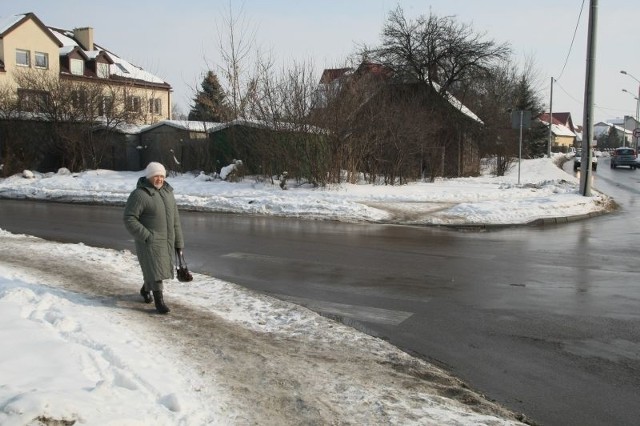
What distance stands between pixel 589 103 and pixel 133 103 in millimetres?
22065

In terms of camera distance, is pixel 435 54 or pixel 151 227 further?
pixel 435 54

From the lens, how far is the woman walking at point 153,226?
6027 mm

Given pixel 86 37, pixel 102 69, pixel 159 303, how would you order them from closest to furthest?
1. pixel 159 303
2. pixel 102 69
3. pixel 86 37

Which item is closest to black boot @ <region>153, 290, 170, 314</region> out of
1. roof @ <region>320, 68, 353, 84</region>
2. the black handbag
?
the black handbag

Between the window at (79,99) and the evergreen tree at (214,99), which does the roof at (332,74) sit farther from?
the window at (79,99)

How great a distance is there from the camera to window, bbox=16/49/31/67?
155 feet

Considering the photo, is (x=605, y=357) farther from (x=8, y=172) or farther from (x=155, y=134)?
(x=8, y=172)

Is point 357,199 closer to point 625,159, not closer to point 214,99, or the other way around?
point 214,99

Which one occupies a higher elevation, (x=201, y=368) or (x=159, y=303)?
(x=159, y=303)

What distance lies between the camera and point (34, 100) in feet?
91.0

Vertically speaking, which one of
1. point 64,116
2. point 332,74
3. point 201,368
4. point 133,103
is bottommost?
point 201,368

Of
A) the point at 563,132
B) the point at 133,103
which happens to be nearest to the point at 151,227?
the point at 133,103

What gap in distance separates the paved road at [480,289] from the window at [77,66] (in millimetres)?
39873

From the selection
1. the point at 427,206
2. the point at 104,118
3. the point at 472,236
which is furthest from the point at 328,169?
the point at 104,118
